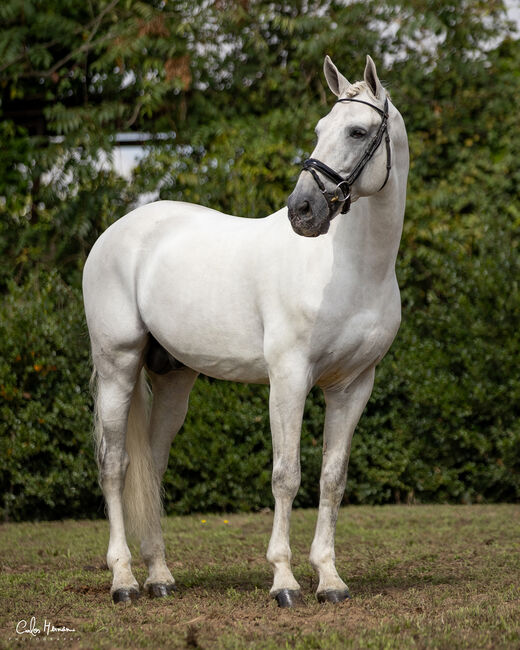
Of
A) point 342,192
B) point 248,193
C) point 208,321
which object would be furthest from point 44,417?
point 342,192

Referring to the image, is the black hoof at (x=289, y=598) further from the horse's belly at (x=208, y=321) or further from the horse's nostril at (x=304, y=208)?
the horse's nostril at (x=304, y=208)

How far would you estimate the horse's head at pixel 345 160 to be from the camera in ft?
12.1

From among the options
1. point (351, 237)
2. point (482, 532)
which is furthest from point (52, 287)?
point (351, 237)

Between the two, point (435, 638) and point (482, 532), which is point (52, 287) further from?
point (435, 638)

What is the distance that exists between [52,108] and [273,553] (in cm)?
789

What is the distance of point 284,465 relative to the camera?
4.04m

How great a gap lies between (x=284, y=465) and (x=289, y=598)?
1.97 ft

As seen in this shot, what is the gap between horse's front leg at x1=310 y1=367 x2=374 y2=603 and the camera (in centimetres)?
417

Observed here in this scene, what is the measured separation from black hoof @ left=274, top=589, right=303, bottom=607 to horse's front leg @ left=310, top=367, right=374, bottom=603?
19 cm

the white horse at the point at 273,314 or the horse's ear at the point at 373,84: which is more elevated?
the horse's ear at the point at 373,84

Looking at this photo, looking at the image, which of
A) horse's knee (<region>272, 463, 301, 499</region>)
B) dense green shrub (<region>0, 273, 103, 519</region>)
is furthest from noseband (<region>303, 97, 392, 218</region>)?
dense green shrub (<region>0, 273, 103, 519</region>)

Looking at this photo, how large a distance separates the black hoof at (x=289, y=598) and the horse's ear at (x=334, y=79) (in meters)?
2.33

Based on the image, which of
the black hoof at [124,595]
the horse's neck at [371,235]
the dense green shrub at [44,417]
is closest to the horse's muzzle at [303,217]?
the horse's neck at [371,235]

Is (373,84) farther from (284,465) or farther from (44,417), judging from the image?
(44,417)
